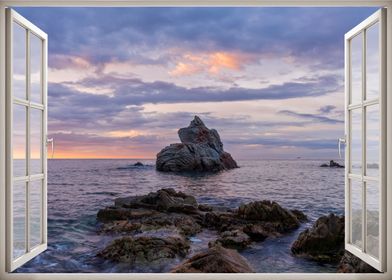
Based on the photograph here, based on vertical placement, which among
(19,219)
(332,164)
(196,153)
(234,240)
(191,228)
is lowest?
(234,240)

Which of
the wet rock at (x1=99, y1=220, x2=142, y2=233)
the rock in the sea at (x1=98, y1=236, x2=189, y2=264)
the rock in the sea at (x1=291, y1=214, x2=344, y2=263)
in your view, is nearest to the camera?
the rock in the sea at (x1=291, y1=214, x2=344, y2=263)

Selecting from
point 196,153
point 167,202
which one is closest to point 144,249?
point 167,202

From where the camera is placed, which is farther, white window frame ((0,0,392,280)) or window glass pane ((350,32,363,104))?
window glass pane ((350,32,363,104))

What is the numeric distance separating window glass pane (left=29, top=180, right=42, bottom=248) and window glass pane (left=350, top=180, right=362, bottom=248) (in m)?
1.59

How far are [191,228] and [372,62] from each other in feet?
18.9

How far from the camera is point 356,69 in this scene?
2.21 meters

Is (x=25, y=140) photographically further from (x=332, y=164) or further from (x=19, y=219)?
(x=332, y=164)

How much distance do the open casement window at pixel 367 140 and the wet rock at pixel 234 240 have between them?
15.5 ft

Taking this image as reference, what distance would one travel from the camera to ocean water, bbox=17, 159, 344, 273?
8.26 metres

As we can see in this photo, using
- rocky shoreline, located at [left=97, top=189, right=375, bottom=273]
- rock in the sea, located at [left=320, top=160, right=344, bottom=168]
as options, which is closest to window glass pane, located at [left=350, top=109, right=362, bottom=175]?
rocky shoreline, located at [left=97, top=189, right=375, bottom=273]

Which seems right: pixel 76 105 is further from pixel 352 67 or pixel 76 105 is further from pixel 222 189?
pixel 352 67

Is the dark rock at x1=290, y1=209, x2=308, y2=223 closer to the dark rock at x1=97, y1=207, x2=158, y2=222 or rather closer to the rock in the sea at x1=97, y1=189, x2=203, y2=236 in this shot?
the rock in the sea at x1=97, y1=189, x2=203, y2=236

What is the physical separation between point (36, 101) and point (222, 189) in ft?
22.1

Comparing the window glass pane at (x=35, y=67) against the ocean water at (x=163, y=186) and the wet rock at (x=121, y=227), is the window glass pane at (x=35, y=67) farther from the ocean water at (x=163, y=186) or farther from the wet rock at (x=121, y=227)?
the ocean water at (x=163, y=186)
